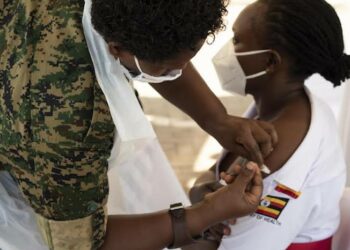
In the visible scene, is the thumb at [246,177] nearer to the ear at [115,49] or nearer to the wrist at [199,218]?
the wrist at [199,218]

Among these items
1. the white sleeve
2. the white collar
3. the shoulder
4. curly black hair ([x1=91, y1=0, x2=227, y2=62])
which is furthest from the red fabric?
Result: curly black hair ([x1=91, y1=0, x2=227, y2=62])

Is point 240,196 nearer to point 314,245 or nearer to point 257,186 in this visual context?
point 257,186

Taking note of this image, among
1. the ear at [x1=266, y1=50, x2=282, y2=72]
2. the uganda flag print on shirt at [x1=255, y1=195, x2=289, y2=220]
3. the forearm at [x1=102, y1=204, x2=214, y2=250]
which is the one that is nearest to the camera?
the forearm at [x1=102, y1=204, x2=214, y2=250]

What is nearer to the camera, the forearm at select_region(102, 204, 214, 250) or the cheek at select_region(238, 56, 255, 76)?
the forearm at select_region(102, 204, 214, 250)

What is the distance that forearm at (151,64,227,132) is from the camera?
1122 mm

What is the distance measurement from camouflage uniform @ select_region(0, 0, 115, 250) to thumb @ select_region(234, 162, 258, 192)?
11.0 inches

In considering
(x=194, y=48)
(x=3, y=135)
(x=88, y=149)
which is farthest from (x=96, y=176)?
(x=194, y=48)

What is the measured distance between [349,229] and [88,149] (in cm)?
69

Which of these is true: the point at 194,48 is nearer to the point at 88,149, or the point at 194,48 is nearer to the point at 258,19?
the point at 88,149

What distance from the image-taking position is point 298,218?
1038mm

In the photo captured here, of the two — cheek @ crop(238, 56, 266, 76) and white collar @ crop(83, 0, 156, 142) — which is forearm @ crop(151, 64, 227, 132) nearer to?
cheek @ crop(238, 56, 266, 76)

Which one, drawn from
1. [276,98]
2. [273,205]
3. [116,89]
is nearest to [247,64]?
[276,98]

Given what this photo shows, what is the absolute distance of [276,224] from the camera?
103 cm

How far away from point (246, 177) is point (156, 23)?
0.40 m
